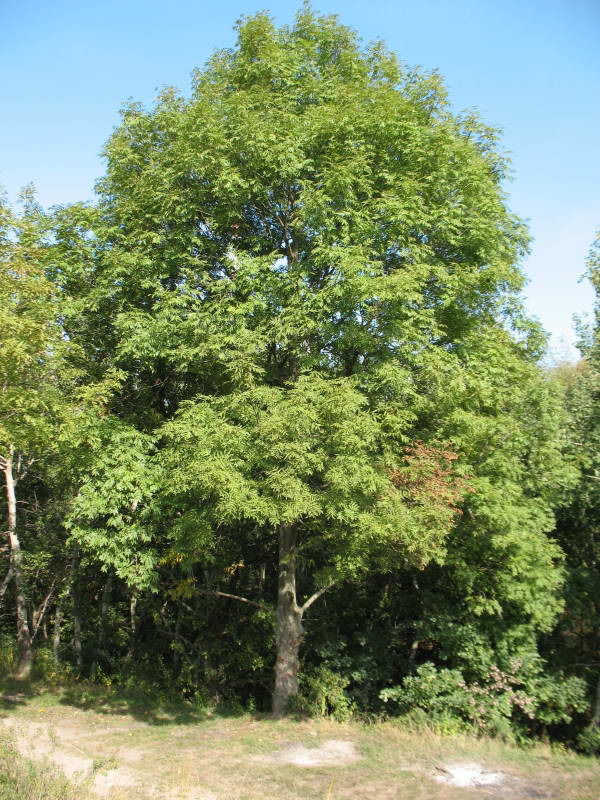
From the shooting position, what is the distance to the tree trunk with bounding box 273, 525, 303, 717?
36.7ft

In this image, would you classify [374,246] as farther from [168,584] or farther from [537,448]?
[168,584]

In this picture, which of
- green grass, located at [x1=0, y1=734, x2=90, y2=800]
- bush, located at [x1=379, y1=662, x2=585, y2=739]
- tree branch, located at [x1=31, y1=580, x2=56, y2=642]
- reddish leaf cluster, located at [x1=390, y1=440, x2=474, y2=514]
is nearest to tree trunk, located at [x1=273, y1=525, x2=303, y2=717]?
bush, located at [x1=379, y1=662, x2=585, y2=739]

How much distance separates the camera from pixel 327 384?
364 inches

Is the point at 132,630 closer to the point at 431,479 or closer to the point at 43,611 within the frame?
the point at 43,611

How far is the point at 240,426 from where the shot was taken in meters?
9.55

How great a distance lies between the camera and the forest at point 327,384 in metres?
A: 9.22

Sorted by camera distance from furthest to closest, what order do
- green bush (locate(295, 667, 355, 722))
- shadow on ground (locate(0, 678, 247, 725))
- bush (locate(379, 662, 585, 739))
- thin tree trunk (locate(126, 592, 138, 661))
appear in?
1. thin tree trunk (locate(126, 592, 138, 661))
2. green bush (locate(295, 667, 355, 722))
3. shadow on ground (locate(0, 678, 247, 725))
4. bush (locate(379, 662, 585, 739))

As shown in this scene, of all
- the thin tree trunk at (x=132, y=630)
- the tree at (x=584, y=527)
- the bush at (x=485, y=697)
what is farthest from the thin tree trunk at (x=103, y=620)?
the tree at (x=584, y=527)

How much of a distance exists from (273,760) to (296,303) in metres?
7.09

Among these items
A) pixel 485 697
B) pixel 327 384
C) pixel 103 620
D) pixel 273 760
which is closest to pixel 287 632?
pixel 273 760

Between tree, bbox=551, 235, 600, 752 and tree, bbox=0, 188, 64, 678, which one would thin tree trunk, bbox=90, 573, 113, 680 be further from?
tree, bbox=551, 235, 600, 752

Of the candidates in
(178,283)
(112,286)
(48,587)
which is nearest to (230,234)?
(178,283)

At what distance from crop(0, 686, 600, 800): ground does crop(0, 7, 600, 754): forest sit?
162 cm

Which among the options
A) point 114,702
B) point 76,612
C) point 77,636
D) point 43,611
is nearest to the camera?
point 114,702
